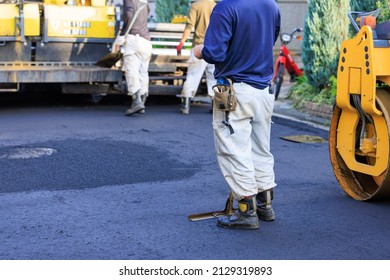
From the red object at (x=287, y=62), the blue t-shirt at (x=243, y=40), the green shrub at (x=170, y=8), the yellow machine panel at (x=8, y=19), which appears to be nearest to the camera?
the blue t-shirt at (x=243, y=40)

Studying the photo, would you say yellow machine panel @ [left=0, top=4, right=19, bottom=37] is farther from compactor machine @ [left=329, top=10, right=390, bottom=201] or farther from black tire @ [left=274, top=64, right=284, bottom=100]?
compactor machine @ [left=329, top=10, right=390, bottom=201]

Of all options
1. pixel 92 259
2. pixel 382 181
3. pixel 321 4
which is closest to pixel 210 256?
pixel 92 259

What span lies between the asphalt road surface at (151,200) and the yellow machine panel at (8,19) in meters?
1.57

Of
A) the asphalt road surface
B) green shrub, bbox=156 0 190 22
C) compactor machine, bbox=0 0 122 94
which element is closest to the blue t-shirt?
the asphalt road surface

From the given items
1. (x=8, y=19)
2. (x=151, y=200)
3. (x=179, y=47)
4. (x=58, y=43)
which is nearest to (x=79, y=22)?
(x=58, y=43)

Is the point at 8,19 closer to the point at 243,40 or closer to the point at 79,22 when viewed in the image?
the point at 79,22

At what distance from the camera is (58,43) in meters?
11.4

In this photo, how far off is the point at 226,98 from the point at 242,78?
192mm

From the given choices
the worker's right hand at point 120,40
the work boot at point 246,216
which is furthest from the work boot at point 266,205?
the worker's right hand at point 120,40

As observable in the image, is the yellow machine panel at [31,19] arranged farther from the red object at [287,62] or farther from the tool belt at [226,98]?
the tool belt at [226,98]

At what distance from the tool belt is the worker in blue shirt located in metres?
0.02

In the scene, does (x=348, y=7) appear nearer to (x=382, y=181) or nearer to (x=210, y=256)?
(x=382, y=181)

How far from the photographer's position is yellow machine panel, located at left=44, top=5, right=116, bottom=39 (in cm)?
1125

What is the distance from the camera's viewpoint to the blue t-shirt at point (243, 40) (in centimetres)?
518
